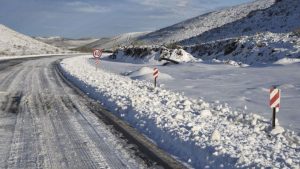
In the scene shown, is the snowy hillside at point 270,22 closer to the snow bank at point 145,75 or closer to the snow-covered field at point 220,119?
the snow bank at point 145,75

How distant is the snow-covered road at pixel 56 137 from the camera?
289 inches

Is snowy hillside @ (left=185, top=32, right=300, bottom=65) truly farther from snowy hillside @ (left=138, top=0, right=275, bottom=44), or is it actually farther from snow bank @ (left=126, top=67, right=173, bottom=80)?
snowy hillside @ (left=138, top=0, right=275, bottom=44)

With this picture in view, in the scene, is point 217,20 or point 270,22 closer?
point 270,22

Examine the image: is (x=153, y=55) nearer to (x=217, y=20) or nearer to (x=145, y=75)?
(x=145, y=75)

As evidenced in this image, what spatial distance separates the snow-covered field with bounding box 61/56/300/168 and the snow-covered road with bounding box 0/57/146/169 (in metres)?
1.02

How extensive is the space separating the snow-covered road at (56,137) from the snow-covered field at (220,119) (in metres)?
1.02

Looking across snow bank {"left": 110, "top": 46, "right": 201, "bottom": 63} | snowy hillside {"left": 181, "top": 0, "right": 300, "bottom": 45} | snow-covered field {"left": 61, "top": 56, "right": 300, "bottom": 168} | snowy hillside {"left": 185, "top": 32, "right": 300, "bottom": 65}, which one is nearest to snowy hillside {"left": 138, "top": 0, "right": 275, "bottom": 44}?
snowy hillside {"left": 181, "top": 0, "right": 300, "bottom": 45}

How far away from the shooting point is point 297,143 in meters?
8.60

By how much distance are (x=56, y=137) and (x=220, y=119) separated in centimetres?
412

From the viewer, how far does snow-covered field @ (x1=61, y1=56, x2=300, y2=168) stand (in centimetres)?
758

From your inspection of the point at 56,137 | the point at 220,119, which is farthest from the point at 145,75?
the point at 56,137

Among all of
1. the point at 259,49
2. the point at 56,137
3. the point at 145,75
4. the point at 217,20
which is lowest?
the point at 145,75

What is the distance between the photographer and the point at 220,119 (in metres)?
10.9

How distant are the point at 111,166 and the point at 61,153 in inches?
48.6
